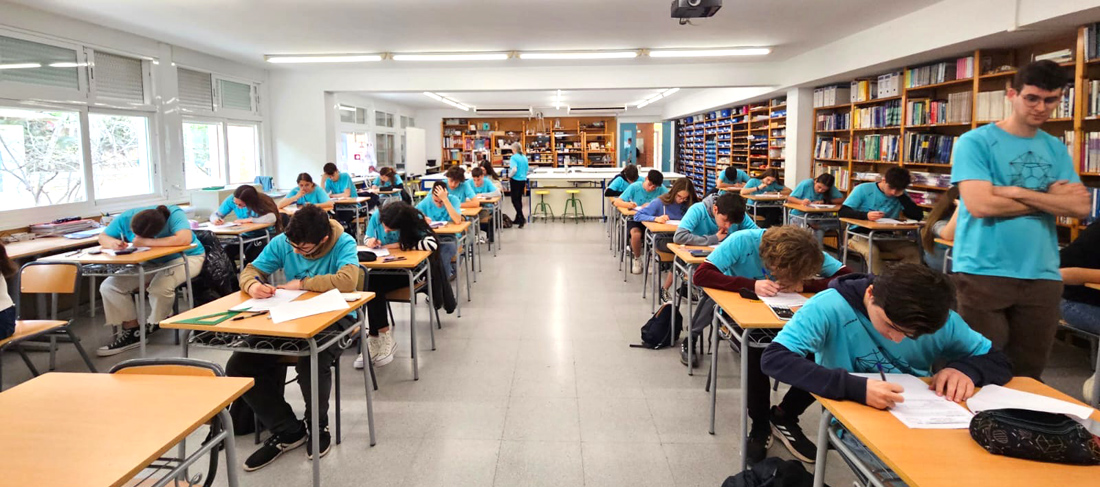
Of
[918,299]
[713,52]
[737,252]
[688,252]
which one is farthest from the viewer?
[713,52]

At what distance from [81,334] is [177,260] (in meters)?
1.18

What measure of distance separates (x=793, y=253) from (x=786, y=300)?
22 cm

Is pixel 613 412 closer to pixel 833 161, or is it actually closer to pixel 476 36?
pixel 476 36

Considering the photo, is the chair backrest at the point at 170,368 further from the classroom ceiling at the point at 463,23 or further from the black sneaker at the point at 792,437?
the classroom ceiling at the point at 463,23

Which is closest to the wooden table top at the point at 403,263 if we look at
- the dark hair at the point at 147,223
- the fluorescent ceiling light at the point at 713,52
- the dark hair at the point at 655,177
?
the dark hair at the point at 147,223

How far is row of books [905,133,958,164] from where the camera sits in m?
6.27

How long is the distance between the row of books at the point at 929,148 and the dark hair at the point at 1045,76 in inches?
190

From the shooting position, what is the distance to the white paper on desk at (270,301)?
8.57 feet

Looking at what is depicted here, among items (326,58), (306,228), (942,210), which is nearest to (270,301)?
(306,228)

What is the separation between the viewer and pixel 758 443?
105 inches

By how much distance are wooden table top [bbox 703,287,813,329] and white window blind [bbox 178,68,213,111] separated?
748cm

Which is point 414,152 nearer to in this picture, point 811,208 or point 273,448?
point 811,208

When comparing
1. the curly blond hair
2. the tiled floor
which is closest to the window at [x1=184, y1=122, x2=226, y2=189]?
the tiled floor

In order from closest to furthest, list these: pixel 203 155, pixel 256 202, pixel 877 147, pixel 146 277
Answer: pixel 146 277, pixel 256 202, pixel 877 147, pixel 203 155
